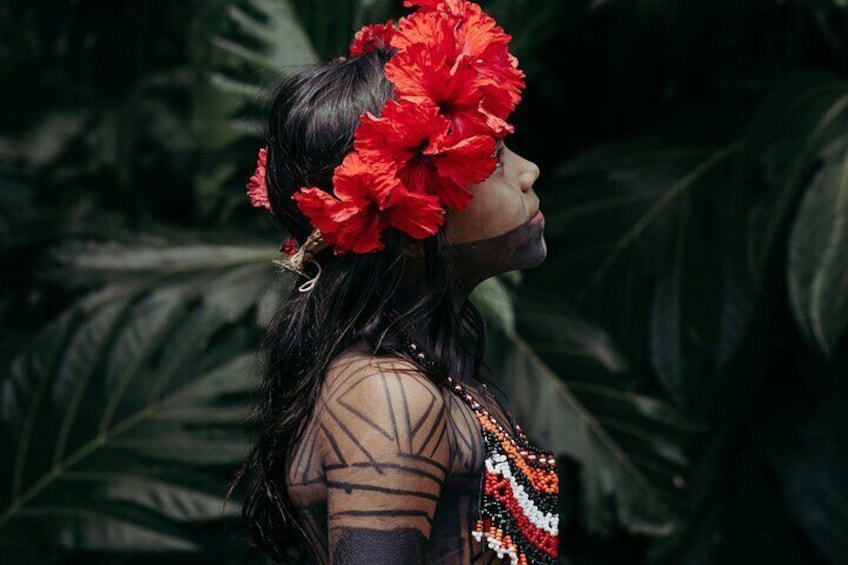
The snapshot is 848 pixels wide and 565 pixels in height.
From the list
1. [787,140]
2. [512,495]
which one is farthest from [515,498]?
[787,140]

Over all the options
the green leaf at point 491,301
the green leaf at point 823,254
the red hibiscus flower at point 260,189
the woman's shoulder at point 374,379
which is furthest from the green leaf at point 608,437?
the woman's shoulder at point 374,379

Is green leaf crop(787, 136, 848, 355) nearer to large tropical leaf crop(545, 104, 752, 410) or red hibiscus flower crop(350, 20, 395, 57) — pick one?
large tropical leaf crop(545, 104, 752, 410)

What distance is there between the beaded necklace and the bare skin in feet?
0.05

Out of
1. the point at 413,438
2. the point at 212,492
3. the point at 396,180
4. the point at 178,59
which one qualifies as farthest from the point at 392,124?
the point at 178,59

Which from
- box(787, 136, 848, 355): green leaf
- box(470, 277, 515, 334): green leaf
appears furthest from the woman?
box(787, 136, 848, 355): green leaf

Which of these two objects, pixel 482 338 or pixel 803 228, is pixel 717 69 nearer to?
pixel 803 228

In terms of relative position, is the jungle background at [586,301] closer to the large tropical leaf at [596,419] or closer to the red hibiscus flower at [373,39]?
the large tropical leaf at [596,419]

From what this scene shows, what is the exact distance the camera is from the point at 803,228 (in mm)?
3488

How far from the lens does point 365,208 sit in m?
1.69

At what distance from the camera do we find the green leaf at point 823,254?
335 centimetres

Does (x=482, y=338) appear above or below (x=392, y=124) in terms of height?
below

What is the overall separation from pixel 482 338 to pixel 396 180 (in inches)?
15.0

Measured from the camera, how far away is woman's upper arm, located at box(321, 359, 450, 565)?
1.63 meters

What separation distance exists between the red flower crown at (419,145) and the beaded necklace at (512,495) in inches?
6.5
